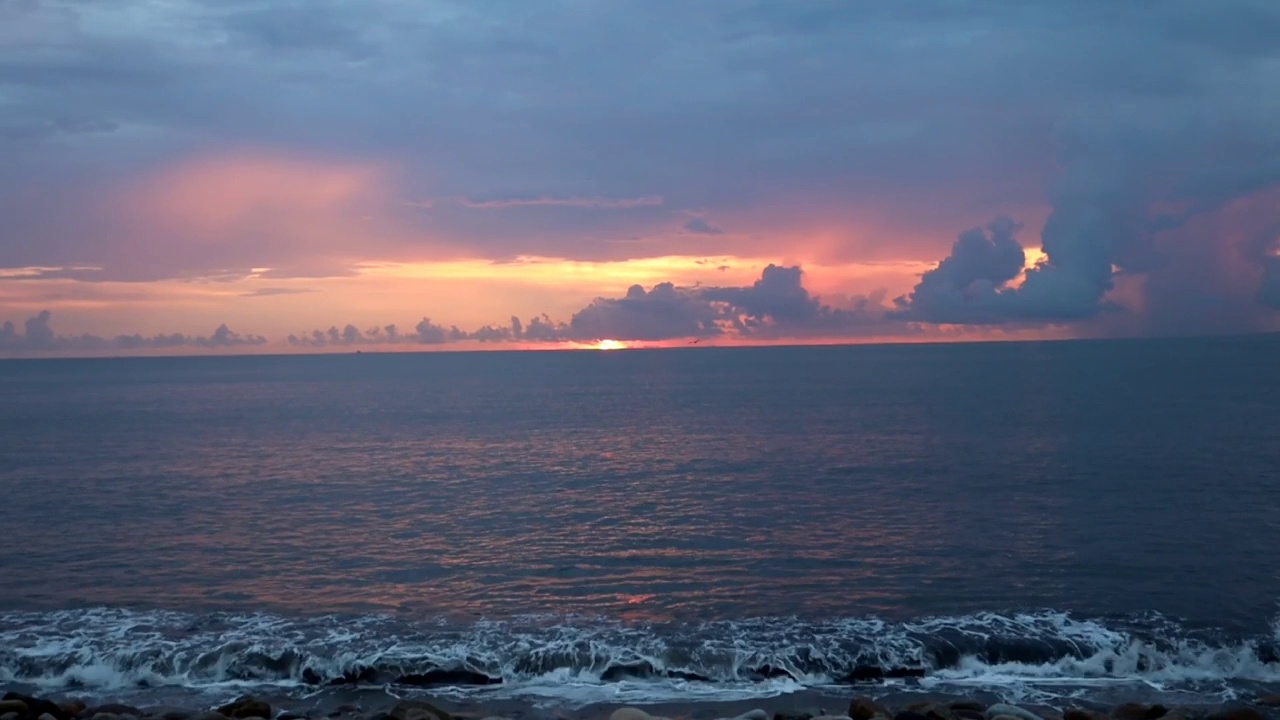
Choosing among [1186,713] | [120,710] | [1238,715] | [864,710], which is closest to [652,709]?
[864,710]

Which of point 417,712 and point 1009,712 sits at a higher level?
point 417,712

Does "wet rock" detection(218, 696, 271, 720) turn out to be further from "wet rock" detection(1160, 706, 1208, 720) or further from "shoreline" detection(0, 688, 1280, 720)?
"wet rock" detection(1160, 706, 1208, 720)

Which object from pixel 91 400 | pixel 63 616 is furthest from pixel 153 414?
pixel 63 616

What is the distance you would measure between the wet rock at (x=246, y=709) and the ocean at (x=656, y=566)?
9.01 feet

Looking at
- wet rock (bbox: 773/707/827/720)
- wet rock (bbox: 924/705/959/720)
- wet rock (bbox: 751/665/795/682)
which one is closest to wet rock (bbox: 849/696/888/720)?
wet rock (bbox: 773/707/827/720)

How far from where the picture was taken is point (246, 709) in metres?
20.9

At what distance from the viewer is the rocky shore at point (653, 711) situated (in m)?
19.9

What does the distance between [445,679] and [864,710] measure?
33.9 ft

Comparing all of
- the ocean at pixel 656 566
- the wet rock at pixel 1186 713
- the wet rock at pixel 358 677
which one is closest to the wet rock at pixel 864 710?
the ocean at pixel 656 566

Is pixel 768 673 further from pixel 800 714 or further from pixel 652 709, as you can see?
pixel 800 714

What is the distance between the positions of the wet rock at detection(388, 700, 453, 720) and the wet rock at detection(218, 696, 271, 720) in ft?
8.91

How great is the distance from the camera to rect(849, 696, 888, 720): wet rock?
19.9 metres

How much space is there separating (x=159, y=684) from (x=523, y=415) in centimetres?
8056

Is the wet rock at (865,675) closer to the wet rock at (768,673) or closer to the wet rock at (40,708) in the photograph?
the wet rock at (768,673)
